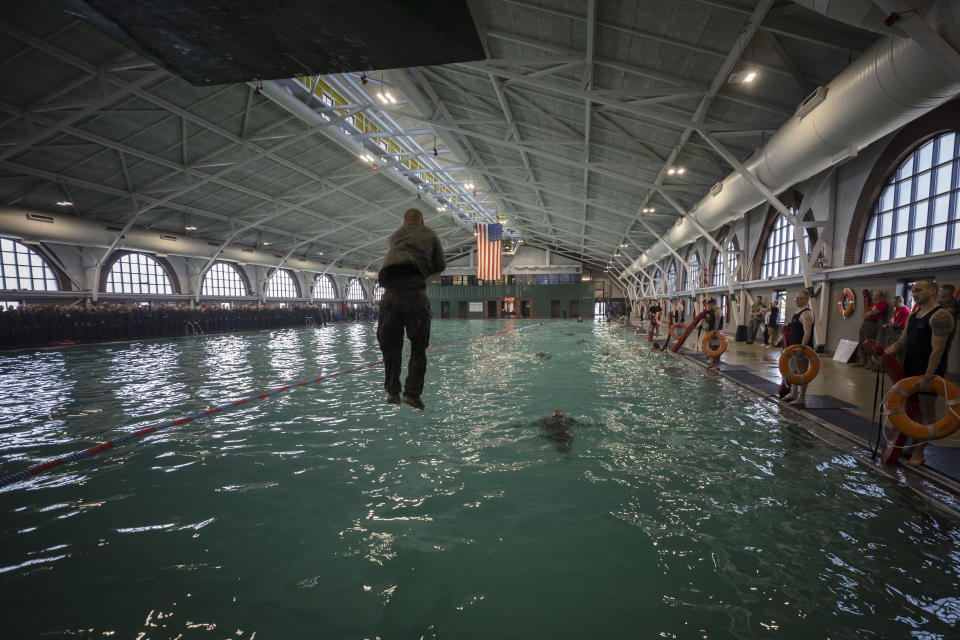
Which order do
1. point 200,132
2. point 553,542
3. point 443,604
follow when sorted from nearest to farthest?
point 443,604
point 553,542
point 200,132

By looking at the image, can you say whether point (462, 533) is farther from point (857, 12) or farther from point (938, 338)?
point (857, 12)

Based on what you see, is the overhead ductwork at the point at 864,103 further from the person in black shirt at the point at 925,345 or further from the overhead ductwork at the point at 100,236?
the overhead ductwork at the point at 100,236

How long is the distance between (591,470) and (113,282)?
35.6 metres

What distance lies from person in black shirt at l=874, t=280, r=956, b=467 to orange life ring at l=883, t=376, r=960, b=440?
85 mm

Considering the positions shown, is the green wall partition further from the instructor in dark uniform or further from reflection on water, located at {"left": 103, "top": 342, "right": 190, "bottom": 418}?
the instructor in dark uniform

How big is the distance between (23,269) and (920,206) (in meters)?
40.6

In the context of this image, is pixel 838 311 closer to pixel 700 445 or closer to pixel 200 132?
pixel 700 445

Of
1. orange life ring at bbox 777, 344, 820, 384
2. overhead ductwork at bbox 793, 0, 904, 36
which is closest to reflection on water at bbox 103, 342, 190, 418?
orange life ring at bbox 777, 344, 820, 384

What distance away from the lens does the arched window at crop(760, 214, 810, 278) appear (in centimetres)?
1524

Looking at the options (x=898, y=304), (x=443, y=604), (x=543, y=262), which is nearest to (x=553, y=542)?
(x=443, y=604)

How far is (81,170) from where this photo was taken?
17.3 m

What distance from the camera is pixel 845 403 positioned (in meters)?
6.15

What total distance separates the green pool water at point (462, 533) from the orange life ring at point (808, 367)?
1.06 m

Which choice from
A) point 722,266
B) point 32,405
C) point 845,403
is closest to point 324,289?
point 722,266
